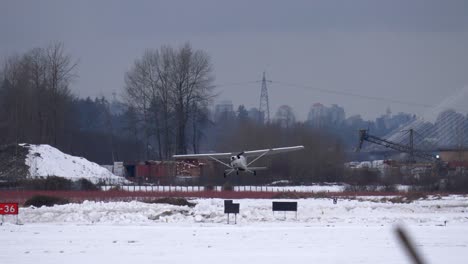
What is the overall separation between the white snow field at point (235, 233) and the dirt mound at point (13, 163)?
31.3m

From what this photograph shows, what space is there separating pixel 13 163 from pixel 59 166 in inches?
171

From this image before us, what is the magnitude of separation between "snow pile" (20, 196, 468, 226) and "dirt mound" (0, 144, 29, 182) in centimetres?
3136

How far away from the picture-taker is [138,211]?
36219 millimetres

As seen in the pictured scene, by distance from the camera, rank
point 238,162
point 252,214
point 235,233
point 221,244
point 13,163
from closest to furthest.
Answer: point 221,244, point 235,233, point 252,214, point 238,162, point 13,163

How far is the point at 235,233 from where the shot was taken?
90.6ft

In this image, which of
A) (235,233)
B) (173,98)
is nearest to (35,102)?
(173,98)

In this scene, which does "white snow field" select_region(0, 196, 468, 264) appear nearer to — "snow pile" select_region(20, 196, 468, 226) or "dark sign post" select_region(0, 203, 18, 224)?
"snow pile" select_region(20, 196, 468, 226)

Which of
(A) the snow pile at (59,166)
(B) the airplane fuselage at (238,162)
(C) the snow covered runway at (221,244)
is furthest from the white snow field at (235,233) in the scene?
(A) the snow pile at (59,166)

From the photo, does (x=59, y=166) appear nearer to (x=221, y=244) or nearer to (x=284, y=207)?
(x=284, y=207)

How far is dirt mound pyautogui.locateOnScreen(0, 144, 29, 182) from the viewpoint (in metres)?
68.8

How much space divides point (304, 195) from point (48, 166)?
32.2m

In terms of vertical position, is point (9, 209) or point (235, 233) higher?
point (9, 209)

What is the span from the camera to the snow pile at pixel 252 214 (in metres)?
33.8

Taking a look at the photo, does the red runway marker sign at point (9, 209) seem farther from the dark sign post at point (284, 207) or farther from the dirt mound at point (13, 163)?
the dirt mound at point (13, 163)
